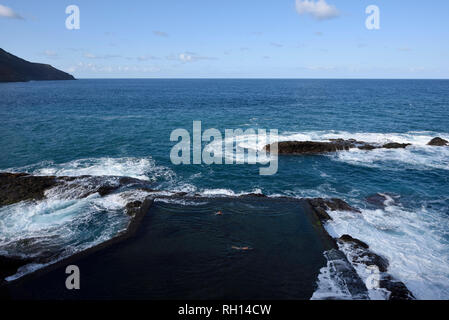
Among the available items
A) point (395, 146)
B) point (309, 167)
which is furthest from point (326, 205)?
point (395, 146)

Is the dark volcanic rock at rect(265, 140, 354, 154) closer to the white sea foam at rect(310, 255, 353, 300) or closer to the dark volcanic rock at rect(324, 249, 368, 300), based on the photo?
the dark volcanic rock at rect(324, 249, 368, 300)

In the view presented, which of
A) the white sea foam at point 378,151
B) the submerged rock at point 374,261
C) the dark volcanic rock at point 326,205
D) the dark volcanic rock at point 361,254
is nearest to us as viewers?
the submerged rock at point 374,261

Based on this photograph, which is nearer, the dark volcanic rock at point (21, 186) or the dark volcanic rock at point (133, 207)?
the dark volcanic rock at point (133, 207)

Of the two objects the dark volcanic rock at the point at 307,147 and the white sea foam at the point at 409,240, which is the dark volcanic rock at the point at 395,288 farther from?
the dark volcanic rock at the point at 307,147

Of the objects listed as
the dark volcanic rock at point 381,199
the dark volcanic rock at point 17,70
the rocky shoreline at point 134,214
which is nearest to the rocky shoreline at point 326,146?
the dark volcanic rock at point 381,199

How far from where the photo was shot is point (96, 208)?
752 inches

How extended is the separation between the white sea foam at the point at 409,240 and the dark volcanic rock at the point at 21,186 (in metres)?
21.9

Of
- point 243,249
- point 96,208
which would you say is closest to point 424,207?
point 243,249

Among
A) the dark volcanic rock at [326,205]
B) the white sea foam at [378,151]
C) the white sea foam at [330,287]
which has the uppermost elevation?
the white sea foam at [378,151]

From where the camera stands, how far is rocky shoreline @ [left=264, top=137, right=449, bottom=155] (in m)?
32.7
